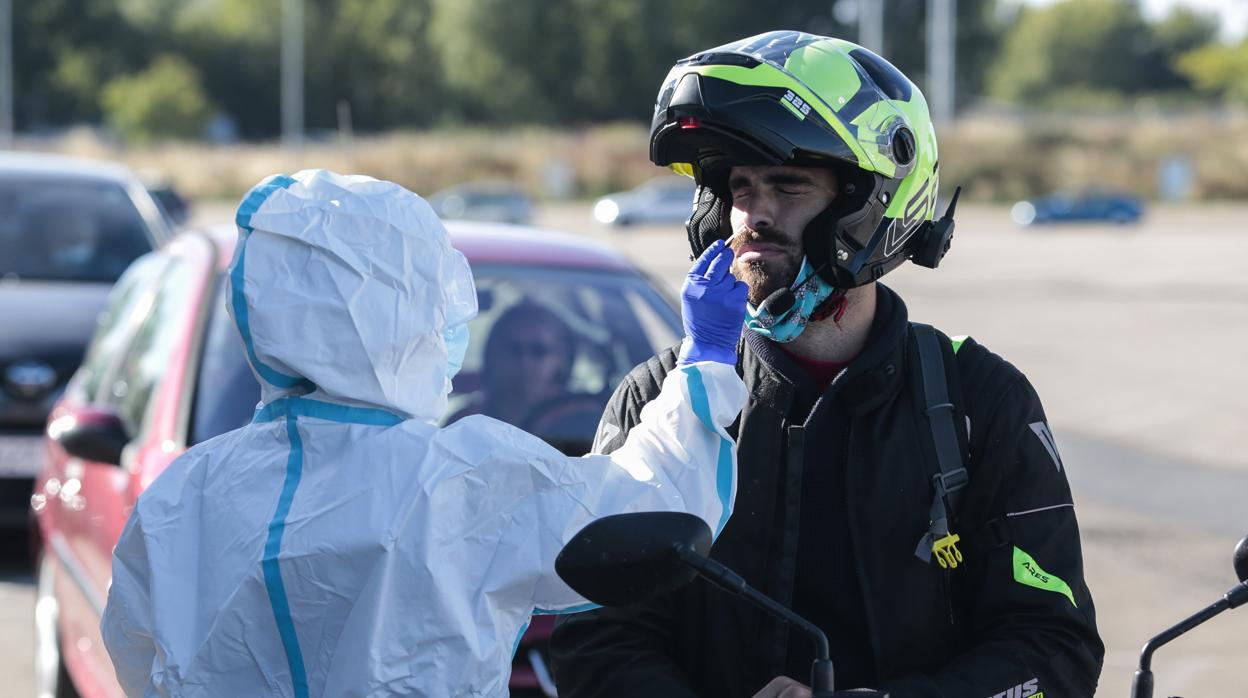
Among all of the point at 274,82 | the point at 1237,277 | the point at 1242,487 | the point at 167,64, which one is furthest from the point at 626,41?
the point at 1242,487

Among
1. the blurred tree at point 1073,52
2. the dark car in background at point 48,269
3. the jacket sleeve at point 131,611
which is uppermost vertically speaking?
the jacket sleeve at point 131,611

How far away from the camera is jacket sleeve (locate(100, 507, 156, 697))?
2.33m

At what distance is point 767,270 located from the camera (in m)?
2.63

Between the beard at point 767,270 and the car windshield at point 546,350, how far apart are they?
6.56ft

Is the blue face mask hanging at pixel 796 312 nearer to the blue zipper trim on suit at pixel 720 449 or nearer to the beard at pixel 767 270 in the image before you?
the beard at pixel 767 270

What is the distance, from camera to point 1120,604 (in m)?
7.02

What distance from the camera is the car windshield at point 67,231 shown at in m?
8.99

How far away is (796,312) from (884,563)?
1.37ft

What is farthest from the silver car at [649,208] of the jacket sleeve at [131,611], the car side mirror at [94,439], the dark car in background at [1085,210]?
the jacket sleeve at [131,611]

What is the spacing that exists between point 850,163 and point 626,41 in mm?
67737

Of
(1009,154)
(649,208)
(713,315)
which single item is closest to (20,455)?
(713,315)

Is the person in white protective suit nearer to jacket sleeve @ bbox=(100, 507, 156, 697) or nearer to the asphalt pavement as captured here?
jacket sleeve @ bbox=(100, 507, 156, 697)

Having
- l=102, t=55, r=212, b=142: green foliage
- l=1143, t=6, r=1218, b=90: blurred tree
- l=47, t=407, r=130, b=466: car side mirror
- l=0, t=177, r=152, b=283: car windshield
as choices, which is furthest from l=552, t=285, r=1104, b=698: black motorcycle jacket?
l=1143, t=6, r=1218, b=90: blurred tree

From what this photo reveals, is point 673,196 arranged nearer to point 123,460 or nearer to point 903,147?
point 123,460
